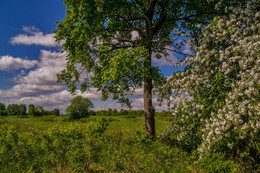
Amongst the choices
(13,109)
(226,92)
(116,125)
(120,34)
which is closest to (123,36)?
(120,34)

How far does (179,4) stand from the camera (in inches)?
447

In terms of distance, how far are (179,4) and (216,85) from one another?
21.7ft

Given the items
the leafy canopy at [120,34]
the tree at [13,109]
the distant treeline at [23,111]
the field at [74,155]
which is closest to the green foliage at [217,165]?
the field at [74,155]

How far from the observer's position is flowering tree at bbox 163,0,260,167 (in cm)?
577

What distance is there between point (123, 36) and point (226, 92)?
9732 millimetres

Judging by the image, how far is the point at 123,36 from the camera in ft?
47.4

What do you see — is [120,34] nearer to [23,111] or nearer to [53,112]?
[53,112]

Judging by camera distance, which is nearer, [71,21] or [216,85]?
[216,85]

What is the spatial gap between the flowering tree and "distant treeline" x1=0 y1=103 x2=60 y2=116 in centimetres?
5147

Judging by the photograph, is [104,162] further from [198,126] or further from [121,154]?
[198,126]

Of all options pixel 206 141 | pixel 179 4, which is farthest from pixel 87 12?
pixel 206 141

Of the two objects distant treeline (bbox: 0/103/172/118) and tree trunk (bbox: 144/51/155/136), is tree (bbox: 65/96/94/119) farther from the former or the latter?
tree trunk (bbox: 144/51/155/136)

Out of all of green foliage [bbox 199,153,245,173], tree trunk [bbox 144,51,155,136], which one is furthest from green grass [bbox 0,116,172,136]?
green foliage [bbox 199,153,245,173]

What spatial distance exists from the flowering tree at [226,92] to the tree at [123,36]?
2.68 m
